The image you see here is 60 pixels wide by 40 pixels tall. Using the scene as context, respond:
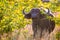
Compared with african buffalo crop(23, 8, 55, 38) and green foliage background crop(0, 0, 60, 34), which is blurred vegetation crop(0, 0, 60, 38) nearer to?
green foliage background crop(0, 0, 60, 34)

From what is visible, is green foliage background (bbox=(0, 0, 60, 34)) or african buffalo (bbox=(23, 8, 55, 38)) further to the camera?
african buffalo (bbox=(23, 8, 55, 38))

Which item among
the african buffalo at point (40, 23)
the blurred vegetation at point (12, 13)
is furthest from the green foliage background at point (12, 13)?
the african buffalo at point (40, 23)

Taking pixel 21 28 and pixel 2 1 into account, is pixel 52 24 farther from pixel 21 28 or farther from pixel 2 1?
pixel 2 1

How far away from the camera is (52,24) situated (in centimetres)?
786

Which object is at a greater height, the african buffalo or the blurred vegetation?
the blurred vegetation

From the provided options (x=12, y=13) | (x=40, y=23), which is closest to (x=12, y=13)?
(x=12, y=13)

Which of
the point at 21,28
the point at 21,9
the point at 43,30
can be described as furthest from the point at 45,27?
the point at 21,9

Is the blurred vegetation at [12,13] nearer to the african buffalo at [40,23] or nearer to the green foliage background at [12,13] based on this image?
the green foliage background at [12,13]

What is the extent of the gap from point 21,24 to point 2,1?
0.84 meters

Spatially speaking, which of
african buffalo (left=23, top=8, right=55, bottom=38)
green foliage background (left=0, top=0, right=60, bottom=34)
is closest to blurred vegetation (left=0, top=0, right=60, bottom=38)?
green foliage background (left=0, top=0, right=60, bottom=34)

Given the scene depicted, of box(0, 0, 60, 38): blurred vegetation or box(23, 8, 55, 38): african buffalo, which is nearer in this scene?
box(0, 0, 60, 38): blurred vegetation

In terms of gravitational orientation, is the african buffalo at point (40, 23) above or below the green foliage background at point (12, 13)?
below

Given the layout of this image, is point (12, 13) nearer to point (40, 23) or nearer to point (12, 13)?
point (12, 13)

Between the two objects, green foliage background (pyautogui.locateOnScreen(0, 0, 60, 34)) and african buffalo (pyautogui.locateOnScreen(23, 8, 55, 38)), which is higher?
green foliage background (pyautogui.locateOnScreen(0, 0, 60, 34))
